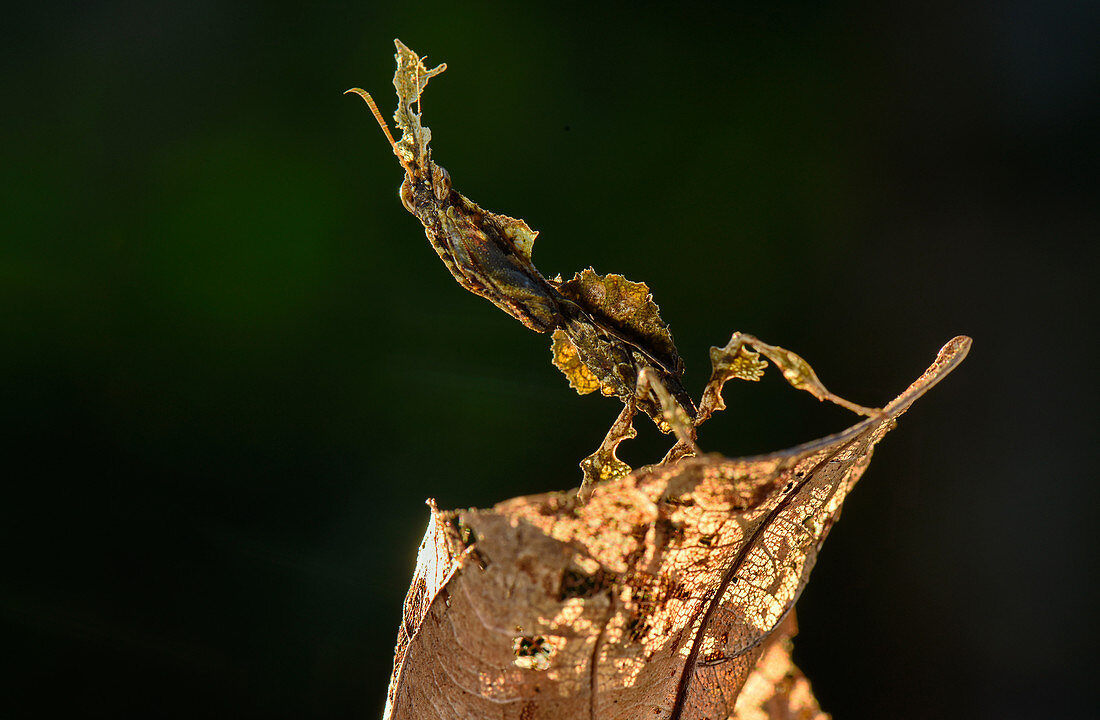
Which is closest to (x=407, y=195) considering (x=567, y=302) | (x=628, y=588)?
(x=567, y=302)

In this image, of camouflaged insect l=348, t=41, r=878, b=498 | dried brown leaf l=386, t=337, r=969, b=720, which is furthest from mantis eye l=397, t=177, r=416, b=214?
dried brown leaf l=386, t=337, r=969, b=720

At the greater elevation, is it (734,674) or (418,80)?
(418,80)

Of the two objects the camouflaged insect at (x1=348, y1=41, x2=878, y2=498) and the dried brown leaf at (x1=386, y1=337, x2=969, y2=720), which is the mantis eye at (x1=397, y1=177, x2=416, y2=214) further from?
the dried brown leaf at (x1=386, y1=337, x2=969, y2=720)

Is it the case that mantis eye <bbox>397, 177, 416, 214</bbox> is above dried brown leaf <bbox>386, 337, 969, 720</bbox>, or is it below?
above

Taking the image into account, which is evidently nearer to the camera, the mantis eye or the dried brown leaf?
the dried brown leaf

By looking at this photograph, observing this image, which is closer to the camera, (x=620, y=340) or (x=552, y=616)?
(x=552, y=616)

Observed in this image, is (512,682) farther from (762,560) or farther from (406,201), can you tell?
(406,201)

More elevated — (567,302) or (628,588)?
(567,302)

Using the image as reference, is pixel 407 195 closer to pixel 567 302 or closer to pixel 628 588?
pixel 567 302

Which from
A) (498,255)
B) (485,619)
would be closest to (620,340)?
(498,255)

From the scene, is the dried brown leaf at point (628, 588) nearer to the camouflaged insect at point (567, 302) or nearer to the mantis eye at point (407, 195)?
the camouflaged insect at point (567, 302)
